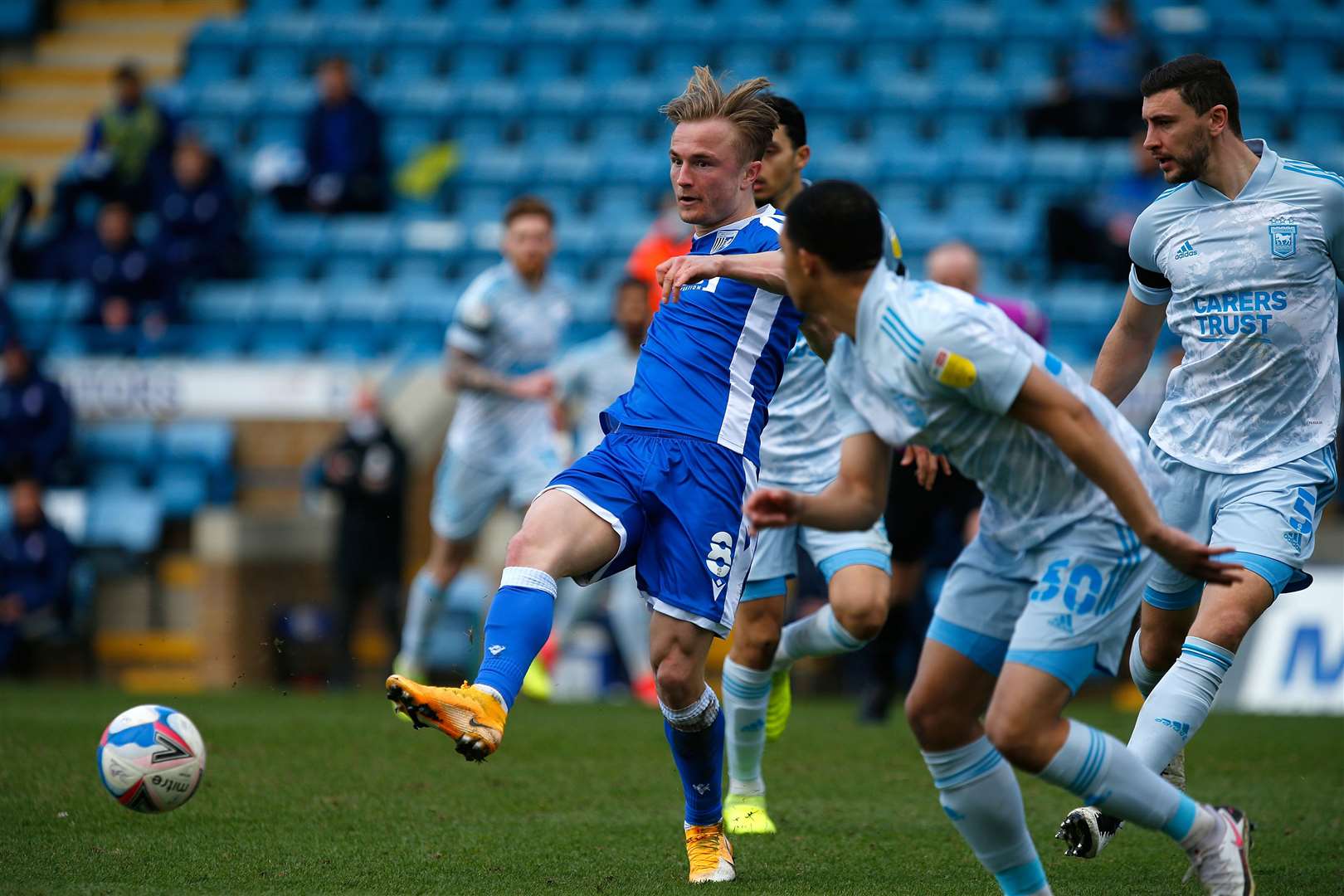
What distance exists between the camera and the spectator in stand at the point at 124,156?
15.1 metres

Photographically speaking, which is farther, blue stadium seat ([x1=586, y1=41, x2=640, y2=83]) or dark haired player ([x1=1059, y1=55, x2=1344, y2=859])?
blue stadium seat ([x1=586, y1=41, x2=640, y2=83])

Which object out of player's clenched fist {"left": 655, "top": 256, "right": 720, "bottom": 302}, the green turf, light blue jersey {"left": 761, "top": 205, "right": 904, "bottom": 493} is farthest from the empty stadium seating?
player's clenched fist {"left": 655, "top": 256, "right": 720, "bottom": 302}

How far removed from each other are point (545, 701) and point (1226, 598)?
22.0ft

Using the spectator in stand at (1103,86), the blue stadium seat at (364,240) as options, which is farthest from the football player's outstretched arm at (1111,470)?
the blue stadium seat at (364,240)

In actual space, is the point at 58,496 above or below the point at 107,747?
below

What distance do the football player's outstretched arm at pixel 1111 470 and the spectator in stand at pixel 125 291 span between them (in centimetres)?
1154

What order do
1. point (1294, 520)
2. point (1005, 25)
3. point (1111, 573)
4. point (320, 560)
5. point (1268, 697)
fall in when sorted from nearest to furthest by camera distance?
1. point (1111, 573)
2. point (1294, 520)
3. point (1268, 697)
4. point (320, 560)
5. point (1005, 25)

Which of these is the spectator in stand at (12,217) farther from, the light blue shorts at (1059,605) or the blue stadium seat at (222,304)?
the light blue shorts at (1059,605)

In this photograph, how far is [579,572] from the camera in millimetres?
4816

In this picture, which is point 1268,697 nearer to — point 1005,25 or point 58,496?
point 1005,25

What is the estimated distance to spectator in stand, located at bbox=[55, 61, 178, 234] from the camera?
1515cm

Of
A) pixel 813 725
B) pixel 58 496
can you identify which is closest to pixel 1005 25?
pixel 813 725

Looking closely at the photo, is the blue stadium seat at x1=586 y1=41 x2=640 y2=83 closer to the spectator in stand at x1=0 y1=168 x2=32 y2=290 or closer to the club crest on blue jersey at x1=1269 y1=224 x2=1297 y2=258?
the spectator in stand at x1=0 y1=168 x2=32 y2=290

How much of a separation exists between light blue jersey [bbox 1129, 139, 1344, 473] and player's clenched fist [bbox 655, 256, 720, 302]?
5.28 ft
